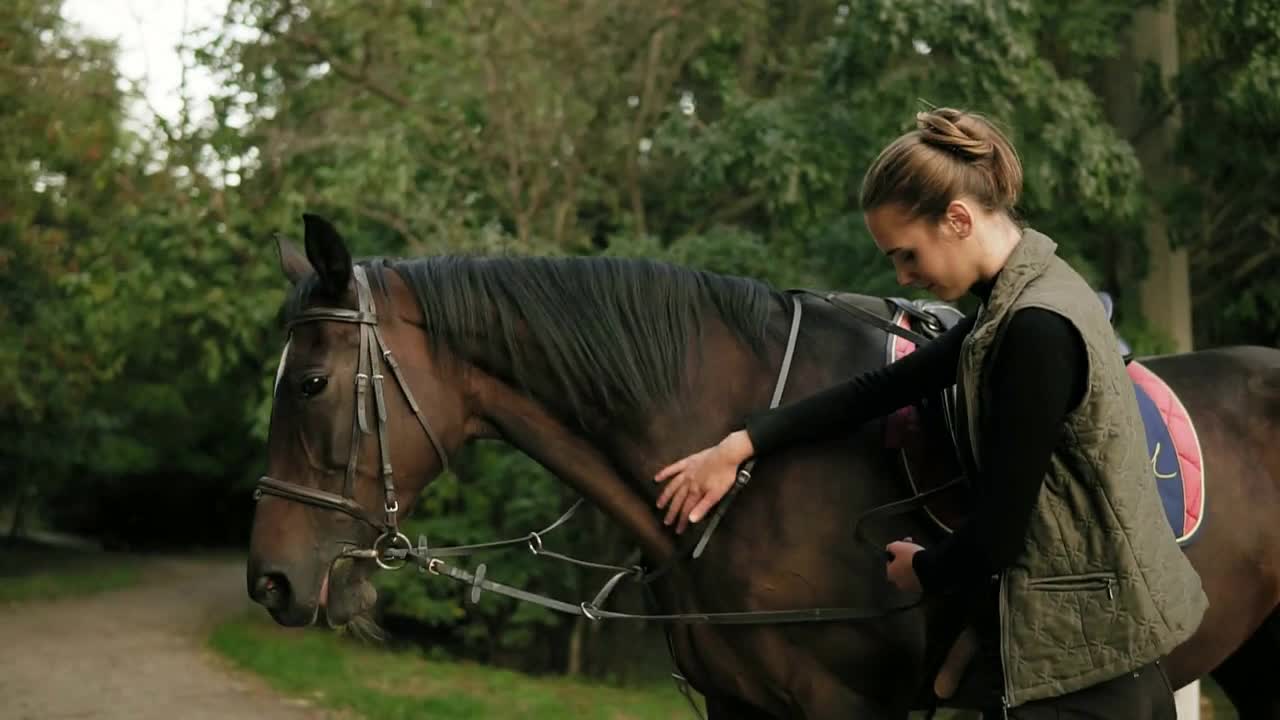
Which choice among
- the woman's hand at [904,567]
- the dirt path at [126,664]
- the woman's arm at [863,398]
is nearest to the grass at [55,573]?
the dirt path at [126,664]

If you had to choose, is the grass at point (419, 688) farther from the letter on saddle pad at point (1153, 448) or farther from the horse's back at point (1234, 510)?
the letter on saddle pad at point (1153, 448)

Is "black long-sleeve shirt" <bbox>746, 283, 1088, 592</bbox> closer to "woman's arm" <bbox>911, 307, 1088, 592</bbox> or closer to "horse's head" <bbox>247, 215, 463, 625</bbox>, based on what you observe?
"woman's arm" <bbox>911, 307, 1088, 592</bbox>

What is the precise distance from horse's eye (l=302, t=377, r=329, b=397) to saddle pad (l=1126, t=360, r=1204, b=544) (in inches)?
82.9

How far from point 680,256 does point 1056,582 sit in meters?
6.86

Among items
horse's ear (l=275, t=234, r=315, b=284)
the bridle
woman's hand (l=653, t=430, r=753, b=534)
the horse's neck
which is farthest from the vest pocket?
horse's ear (l=275, t=234, r=315, b=284)

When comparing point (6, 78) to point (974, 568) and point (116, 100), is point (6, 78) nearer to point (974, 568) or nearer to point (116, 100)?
point (116, 100)

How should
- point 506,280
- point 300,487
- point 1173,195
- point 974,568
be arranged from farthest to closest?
point 1173,195 < point 506,280 < point 300,487 < point 974,568

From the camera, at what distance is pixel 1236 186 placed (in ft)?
27.6

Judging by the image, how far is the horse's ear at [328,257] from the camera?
110 inches

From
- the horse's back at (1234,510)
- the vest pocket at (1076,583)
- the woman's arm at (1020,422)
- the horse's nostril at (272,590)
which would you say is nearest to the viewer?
A: the woman's arm at (1020,422)

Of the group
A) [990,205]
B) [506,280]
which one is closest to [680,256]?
[506,280]

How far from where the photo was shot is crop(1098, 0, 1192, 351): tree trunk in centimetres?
845

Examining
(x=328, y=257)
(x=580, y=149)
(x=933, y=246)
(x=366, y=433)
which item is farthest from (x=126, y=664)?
(x=933, y=246)

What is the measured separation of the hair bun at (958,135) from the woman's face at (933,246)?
12 cm
